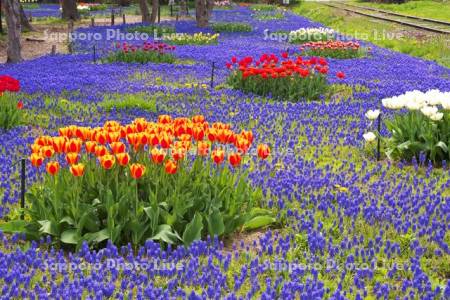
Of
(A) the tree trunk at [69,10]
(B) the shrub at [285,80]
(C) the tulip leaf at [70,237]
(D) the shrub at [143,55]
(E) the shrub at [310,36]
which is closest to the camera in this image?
(C) the tulip leaf at [70,237]

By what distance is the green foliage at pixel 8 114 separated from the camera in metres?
10.1

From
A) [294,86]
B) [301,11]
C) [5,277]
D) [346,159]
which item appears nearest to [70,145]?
[5,277]

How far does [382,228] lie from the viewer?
631 cm

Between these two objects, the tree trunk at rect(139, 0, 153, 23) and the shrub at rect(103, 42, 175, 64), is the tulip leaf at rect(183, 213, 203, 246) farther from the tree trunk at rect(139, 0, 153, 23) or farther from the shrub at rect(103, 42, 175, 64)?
the tree trunk at rect(139, 0, 153, 23)

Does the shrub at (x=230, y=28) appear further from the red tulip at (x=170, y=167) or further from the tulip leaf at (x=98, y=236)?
the tulip leaf at (x=98, y=236)

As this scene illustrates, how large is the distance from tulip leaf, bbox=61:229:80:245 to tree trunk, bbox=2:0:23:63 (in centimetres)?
1460

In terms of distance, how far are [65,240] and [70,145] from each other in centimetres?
84

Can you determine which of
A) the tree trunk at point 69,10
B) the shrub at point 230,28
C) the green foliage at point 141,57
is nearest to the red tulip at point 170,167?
the green foliage at point 141,57

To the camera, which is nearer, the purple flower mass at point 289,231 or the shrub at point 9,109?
the purple flower mass at point 289,231

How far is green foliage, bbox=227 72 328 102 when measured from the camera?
548 inches

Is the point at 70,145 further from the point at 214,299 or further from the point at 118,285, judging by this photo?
the point at 214,299

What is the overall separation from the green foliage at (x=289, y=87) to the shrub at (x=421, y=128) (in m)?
4.78

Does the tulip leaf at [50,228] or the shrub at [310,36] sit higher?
the tulip leaf at [50,228]

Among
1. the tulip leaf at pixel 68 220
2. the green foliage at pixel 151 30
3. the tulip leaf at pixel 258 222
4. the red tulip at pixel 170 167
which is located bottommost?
the green foliage at pixel 151 30
